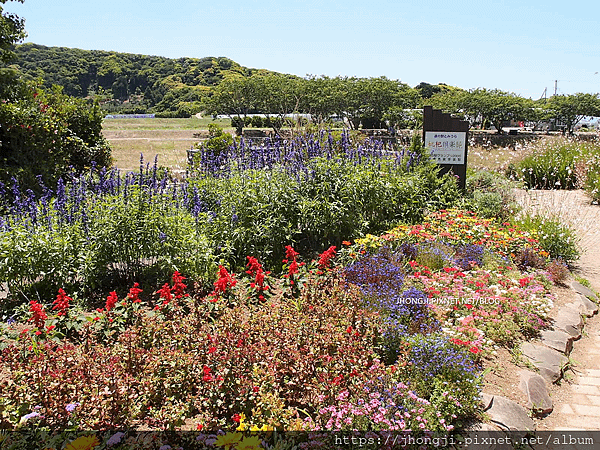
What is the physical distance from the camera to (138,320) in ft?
11.1

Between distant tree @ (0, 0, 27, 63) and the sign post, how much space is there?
7659 millimetres

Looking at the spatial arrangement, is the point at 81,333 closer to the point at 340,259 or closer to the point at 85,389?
the point at 85,389

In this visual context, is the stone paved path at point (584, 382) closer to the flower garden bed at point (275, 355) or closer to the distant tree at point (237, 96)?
the flower garden bed at point (275, 355)

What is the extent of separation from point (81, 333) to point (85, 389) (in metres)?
0.96

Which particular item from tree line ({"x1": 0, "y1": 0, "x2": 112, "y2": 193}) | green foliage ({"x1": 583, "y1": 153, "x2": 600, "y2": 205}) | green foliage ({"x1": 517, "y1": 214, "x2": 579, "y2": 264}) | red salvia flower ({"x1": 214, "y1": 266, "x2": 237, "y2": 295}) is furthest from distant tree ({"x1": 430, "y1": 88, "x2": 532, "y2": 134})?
red salvia flower ({"x1": 214, "y1": 266, "x2": 237, "y2": 295})

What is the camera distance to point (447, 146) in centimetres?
825

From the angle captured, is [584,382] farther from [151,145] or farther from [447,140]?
[151,145]

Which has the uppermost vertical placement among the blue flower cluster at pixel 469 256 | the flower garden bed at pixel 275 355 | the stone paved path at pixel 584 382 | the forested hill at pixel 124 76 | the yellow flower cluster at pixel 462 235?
the forested hill at pixel 124 76

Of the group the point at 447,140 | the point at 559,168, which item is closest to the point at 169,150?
the point at 447,140

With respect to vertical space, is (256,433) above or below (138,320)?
below

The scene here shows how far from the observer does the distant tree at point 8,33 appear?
8.26 metres

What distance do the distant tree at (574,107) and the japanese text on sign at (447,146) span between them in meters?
29.9

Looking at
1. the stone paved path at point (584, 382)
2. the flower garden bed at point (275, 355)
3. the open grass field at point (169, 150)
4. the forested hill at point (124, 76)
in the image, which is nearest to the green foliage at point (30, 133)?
the flower garden bed at point (275, 355)

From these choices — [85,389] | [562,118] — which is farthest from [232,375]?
[562,118]
